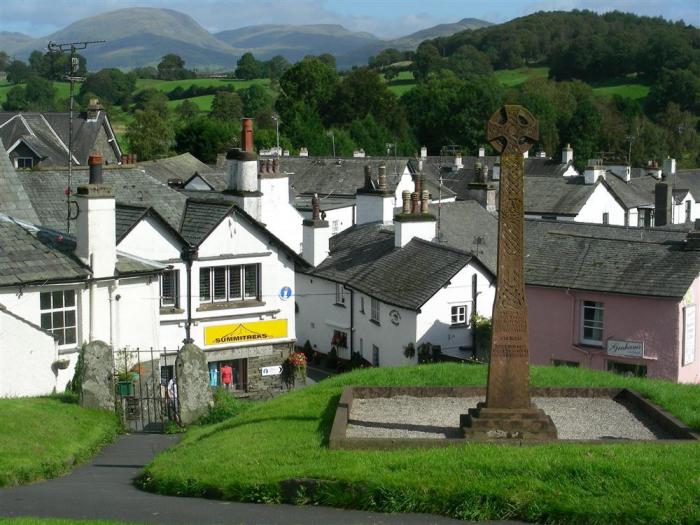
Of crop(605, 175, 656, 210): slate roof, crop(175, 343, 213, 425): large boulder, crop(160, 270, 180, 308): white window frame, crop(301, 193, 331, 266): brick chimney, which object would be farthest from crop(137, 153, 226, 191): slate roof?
crop(175, 343, 213, 425): large boulder

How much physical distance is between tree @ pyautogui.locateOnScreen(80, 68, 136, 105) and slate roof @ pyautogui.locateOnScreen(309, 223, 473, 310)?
129 meters

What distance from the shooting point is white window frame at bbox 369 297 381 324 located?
39.2 m

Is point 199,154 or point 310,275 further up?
point 199,154

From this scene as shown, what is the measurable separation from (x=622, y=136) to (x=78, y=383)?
116 m

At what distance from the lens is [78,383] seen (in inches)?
967

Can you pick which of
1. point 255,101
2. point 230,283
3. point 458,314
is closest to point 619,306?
point 458,314

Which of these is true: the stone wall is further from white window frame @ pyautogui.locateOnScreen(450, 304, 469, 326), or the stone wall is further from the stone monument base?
the stone monument base

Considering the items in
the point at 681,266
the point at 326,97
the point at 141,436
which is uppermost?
the point at 326,97

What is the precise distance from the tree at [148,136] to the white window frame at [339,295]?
224 ft

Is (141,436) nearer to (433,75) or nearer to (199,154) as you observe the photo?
(199,154)

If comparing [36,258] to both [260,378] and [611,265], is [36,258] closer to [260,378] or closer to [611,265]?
[260,378]

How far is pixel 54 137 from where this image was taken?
7819cm

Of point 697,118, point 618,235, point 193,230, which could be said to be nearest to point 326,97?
point 697,118

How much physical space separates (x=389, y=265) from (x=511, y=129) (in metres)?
21.8
